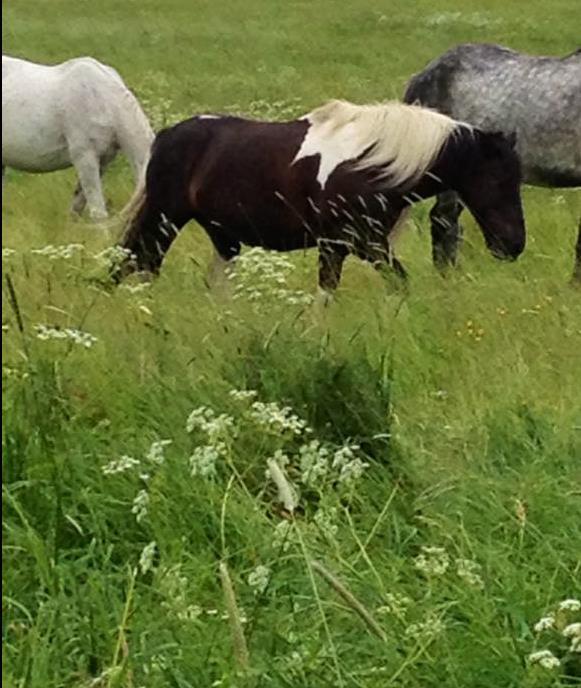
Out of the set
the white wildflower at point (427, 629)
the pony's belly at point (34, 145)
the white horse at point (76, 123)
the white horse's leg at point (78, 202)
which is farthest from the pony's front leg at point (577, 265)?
the white wildflower at point (427, 629)

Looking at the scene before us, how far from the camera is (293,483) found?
3652 millimetres

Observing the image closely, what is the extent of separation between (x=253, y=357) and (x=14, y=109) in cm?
576

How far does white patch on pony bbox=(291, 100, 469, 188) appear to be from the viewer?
22.4ft

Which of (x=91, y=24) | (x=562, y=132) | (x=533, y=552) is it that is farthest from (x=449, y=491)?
(x=91, y=24)

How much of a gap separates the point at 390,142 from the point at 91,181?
3.15 metres

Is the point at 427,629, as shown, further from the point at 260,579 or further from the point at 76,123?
the point at 76,123

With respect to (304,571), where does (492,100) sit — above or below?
below

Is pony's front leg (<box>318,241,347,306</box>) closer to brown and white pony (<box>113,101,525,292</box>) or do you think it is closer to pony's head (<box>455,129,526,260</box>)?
brown and white pony (<box>113,101,525,292</box>)

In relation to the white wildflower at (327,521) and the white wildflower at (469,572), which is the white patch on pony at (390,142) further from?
the white wildflower at (469,572)

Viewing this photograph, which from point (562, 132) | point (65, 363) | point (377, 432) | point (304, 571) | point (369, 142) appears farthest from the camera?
point (562, 132)

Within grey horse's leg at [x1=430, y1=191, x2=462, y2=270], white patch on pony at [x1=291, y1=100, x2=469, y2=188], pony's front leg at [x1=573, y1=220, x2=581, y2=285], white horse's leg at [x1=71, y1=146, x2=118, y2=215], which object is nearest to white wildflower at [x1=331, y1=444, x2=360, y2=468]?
white patch on pony at [x1=291, y1=100, x2=469, y2=188]

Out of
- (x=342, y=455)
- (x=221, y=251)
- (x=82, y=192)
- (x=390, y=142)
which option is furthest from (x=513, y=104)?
(x=342, y=455)

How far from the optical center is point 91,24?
93.9 feet

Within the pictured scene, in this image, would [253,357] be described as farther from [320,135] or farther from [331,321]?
[320,135]
